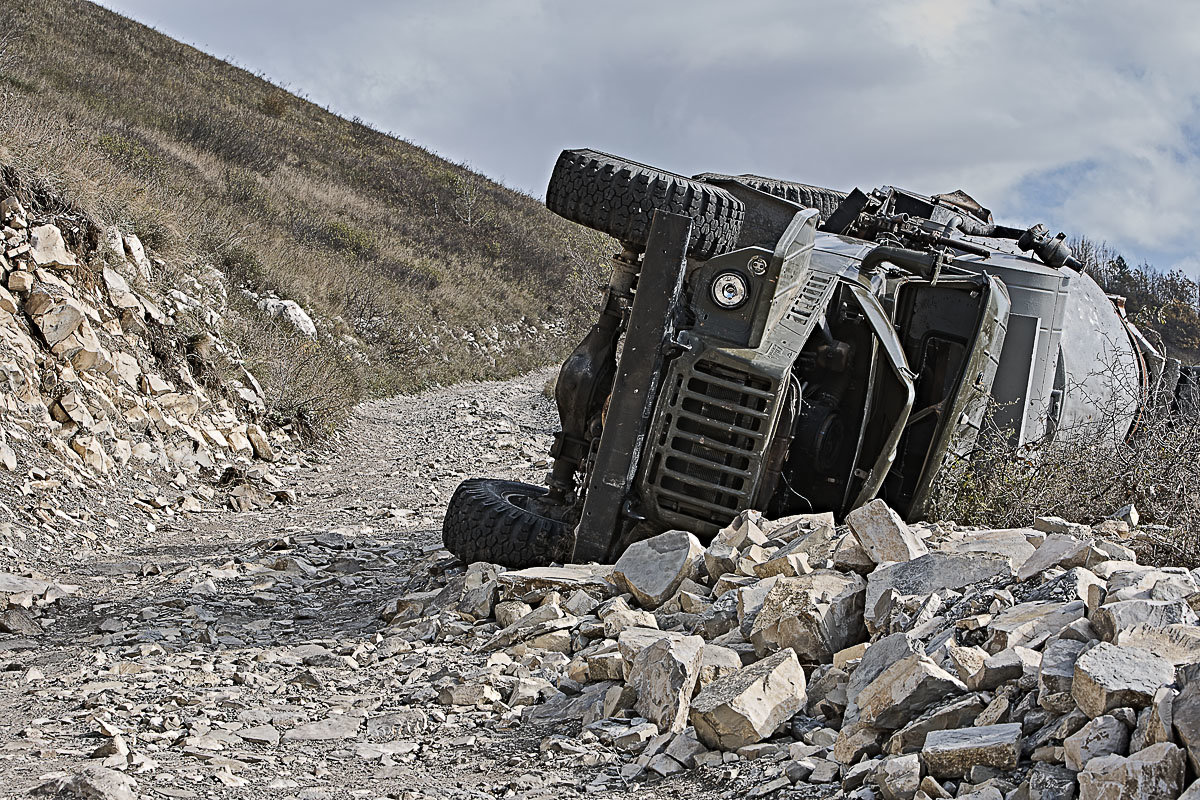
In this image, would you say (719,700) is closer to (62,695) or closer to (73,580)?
(62,695)

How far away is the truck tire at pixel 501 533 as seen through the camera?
19.2 ft

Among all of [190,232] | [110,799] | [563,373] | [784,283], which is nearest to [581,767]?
[110,799]

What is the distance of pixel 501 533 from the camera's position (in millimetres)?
6047

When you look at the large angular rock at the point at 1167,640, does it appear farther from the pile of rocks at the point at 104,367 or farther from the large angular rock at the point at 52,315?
the large angular rock at the point at 52,315

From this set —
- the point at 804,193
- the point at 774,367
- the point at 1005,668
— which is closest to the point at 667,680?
the point at 1005,668

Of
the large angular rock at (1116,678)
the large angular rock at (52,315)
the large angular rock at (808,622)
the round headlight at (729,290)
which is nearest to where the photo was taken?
the large angular rock at (1116,678)

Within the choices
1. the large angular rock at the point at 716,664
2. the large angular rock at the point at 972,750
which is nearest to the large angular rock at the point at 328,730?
the large angular rock at the point at 716,664

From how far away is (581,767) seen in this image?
344cm

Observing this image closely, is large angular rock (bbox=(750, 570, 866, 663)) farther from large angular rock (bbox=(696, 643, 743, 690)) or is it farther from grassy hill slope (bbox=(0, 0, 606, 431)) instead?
grassy hill slope (bbox=(0, 0, 606, 431))

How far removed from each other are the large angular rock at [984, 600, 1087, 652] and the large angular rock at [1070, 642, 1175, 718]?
49 cm

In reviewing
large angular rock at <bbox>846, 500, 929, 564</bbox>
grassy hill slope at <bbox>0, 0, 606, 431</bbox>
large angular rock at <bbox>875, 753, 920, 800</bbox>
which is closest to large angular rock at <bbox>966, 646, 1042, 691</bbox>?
large angular rock at <bbox>875, 753, 920, 800</bbox>

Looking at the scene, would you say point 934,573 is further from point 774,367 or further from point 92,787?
point 92,787

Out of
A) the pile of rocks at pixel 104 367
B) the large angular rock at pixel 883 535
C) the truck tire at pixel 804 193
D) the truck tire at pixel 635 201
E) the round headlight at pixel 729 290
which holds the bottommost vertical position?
the pile of rocks at pixel 104 367

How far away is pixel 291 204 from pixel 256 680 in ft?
66.4
